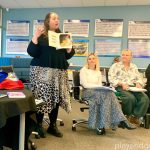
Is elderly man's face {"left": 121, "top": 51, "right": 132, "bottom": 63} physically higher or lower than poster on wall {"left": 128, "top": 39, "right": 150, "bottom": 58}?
lower

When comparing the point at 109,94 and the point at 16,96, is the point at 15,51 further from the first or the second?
the point at 16,96

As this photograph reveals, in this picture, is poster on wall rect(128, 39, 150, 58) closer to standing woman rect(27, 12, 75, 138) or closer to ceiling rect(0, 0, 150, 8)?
ceiling rect(0, 0, 150, 8)

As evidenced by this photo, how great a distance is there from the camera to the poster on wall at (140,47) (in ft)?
20.2

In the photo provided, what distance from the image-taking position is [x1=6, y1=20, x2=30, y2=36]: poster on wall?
670 cm

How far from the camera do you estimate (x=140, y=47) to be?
6.19 m

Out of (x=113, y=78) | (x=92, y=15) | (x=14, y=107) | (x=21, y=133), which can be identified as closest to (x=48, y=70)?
(x=21, y=133)

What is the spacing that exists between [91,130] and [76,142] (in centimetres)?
54

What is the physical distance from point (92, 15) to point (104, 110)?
3953 millimetres

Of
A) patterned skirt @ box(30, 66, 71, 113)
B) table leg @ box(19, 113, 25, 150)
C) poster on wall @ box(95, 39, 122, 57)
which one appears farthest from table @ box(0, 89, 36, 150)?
poster on wall @ box(95, 39, 122, 57)

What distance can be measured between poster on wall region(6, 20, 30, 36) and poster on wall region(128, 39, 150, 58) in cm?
278

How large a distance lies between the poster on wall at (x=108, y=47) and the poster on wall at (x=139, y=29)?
0.36 metres

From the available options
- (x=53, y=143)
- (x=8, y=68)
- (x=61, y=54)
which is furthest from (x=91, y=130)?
(x=8, y=68)

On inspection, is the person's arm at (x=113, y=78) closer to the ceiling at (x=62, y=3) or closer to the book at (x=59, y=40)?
the book at (x=59, y=40)

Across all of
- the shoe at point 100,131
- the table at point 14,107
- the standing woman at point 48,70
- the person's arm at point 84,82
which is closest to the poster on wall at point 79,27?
the person's arm at point 84,82
